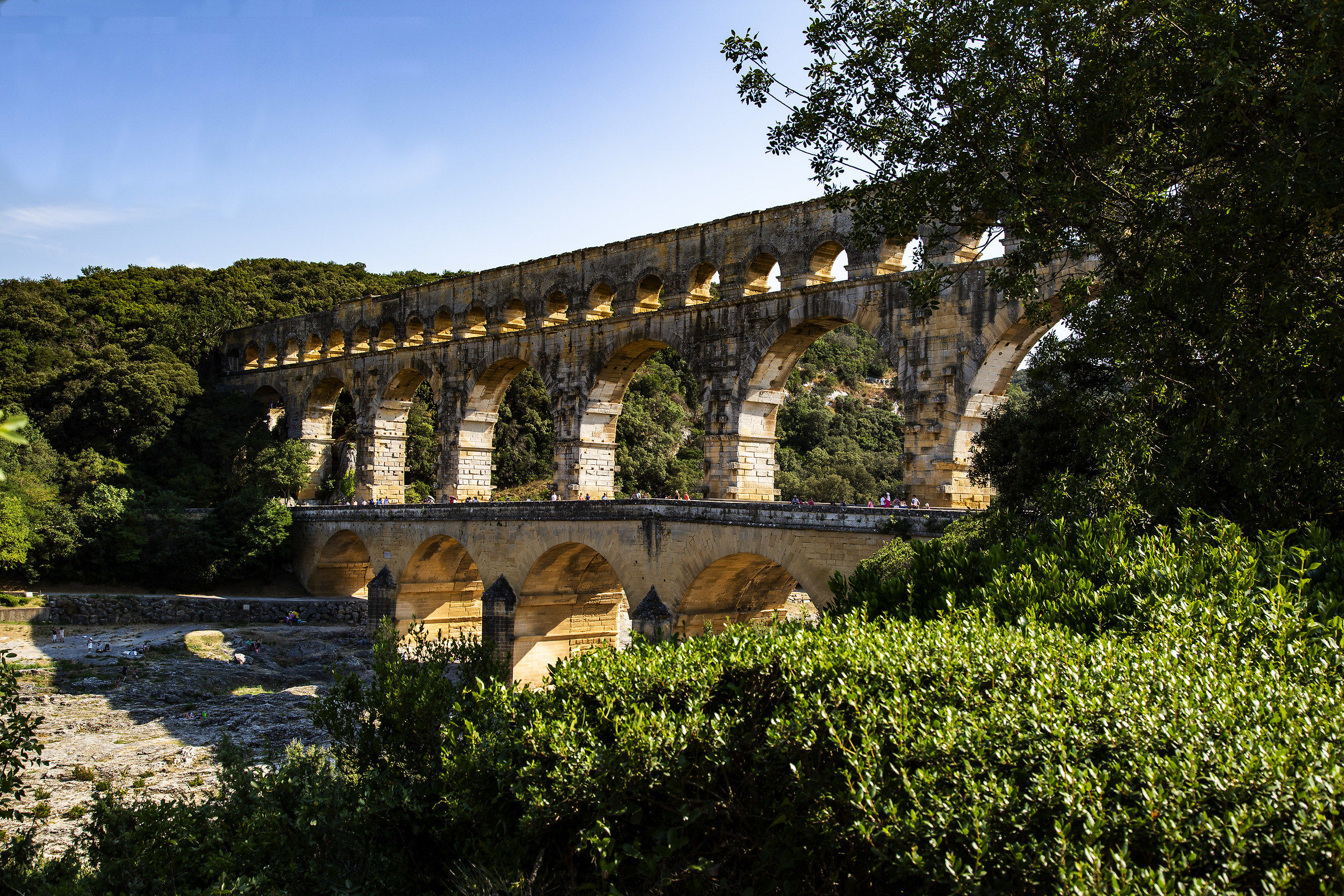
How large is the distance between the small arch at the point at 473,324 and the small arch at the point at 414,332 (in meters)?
2.31

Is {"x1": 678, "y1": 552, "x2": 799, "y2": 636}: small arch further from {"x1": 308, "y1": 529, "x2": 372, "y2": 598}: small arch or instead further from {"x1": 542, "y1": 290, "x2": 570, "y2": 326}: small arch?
{"x1": 308, "y1": 529, "x2": 372, "y2": 598}: small arch

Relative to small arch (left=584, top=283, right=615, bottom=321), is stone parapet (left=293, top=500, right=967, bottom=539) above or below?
below

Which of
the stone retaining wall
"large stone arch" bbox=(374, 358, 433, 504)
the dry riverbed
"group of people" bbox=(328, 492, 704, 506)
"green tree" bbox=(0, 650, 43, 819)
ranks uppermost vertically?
"large stone arch" bbox=(374, 358, 433, 504)

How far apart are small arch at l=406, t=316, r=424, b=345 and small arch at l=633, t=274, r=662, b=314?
902 cm

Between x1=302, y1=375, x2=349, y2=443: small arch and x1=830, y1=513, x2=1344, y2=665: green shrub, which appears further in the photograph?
x1=302, y1=375, x2=349, y2=443: small arch

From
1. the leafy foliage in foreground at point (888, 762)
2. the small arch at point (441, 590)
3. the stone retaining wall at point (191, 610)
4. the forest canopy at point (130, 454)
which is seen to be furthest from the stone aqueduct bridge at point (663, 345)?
the leafy foliage in foreground at point (888, 762)

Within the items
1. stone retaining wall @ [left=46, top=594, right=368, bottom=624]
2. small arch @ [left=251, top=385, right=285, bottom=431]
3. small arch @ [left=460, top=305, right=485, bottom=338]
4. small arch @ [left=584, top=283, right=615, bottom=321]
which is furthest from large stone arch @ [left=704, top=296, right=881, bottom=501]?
small arch @ [left=251, top=385, right=285, bottom=431]

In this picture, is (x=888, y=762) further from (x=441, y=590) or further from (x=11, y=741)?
(x=441, y=590)

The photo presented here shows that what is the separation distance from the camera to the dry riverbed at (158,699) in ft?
47.9

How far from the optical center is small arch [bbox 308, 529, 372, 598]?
2945 cm

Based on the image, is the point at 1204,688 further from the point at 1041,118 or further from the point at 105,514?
the point at 105,514

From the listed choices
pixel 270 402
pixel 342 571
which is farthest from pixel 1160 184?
pixel 270 402

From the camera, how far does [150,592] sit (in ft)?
93.7

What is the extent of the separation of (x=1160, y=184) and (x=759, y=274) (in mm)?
11967
